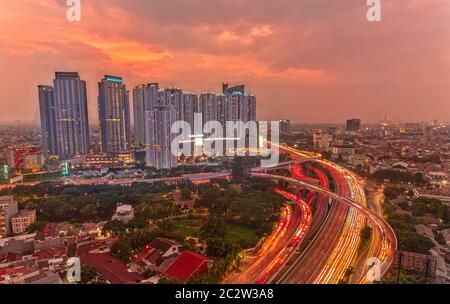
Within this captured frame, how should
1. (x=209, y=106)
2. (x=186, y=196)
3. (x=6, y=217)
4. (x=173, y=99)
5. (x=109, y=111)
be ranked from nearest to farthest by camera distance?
(x=6, y=217)
(x=186, y=196)
(x=173, y=99)
(x=209, y=106)
(x=109, y=111)

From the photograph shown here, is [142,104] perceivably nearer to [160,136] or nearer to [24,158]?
[160,136]

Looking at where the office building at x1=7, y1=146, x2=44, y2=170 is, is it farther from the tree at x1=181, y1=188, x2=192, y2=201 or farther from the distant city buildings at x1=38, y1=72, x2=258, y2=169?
the tree at x1=181, y1=188, x2=192, y2=201

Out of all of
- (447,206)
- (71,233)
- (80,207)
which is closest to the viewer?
(71,233)

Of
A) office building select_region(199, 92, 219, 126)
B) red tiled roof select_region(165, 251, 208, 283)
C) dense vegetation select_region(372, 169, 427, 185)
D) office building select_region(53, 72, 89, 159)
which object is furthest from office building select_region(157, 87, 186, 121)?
red tiled roof select_region(165, 251, 208, 283)

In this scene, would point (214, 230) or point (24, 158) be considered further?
point (24, 158)

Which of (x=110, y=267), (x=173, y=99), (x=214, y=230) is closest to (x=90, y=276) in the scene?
(x=110, y=267)

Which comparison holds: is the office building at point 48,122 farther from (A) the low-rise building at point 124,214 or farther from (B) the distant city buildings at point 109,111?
(A) the low-rise building at point 124,214

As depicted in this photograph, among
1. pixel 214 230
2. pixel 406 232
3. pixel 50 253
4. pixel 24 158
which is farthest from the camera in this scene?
pixel 24 158
